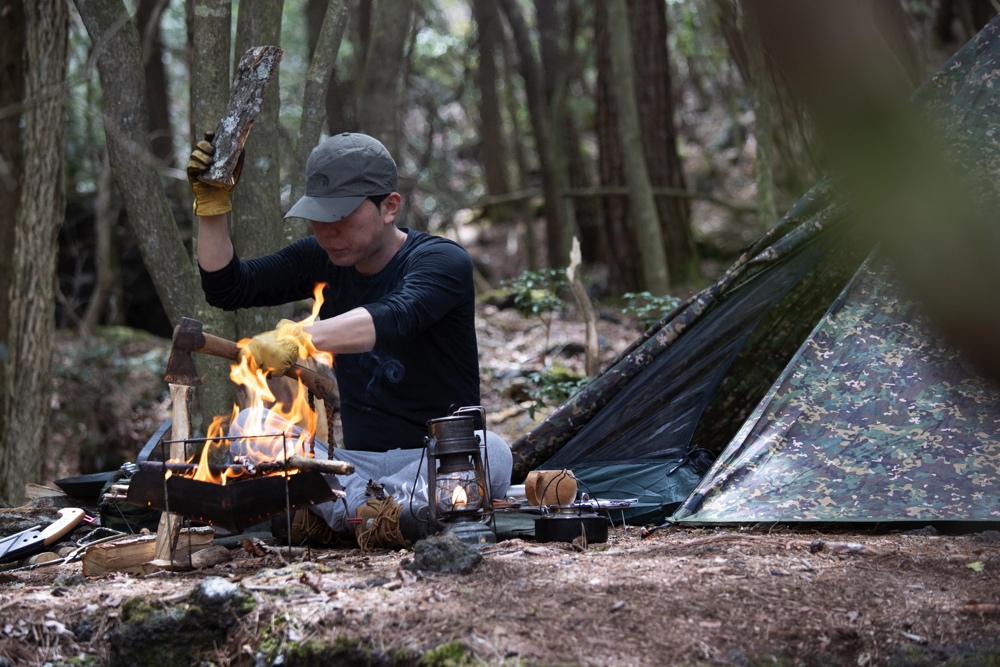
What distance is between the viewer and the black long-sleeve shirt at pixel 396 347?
3.89m

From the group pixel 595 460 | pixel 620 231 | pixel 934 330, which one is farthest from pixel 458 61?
pixel 934 330

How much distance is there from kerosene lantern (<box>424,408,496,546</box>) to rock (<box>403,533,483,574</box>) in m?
0.27

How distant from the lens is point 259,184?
190 inches

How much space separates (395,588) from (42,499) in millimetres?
2655

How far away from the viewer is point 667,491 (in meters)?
4.35

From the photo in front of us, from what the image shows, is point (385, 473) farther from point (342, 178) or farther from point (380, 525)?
point (342, 178)

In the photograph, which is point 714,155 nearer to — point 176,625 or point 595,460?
point 595,460

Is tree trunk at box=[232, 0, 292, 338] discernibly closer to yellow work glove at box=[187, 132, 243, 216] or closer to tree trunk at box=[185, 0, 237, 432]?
tree trunk at box=[185, 0, 237, 432]

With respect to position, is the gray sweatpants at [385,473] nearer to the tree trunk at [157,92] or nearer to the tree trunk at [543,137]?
the tree trunk at [543,137]

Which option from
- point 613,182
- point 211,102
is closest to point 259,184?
point 211,102

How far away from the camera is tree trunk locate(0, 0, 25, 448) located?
22.8ft

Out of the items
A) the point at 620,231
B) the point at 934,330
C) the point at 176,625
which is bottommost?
the point at 176,625

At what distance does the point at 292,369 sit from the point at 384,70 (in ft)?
10.4

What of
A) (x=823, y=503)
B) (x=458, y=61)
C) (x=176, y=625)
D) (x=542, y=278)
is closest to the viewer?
(x=176, y=625)
